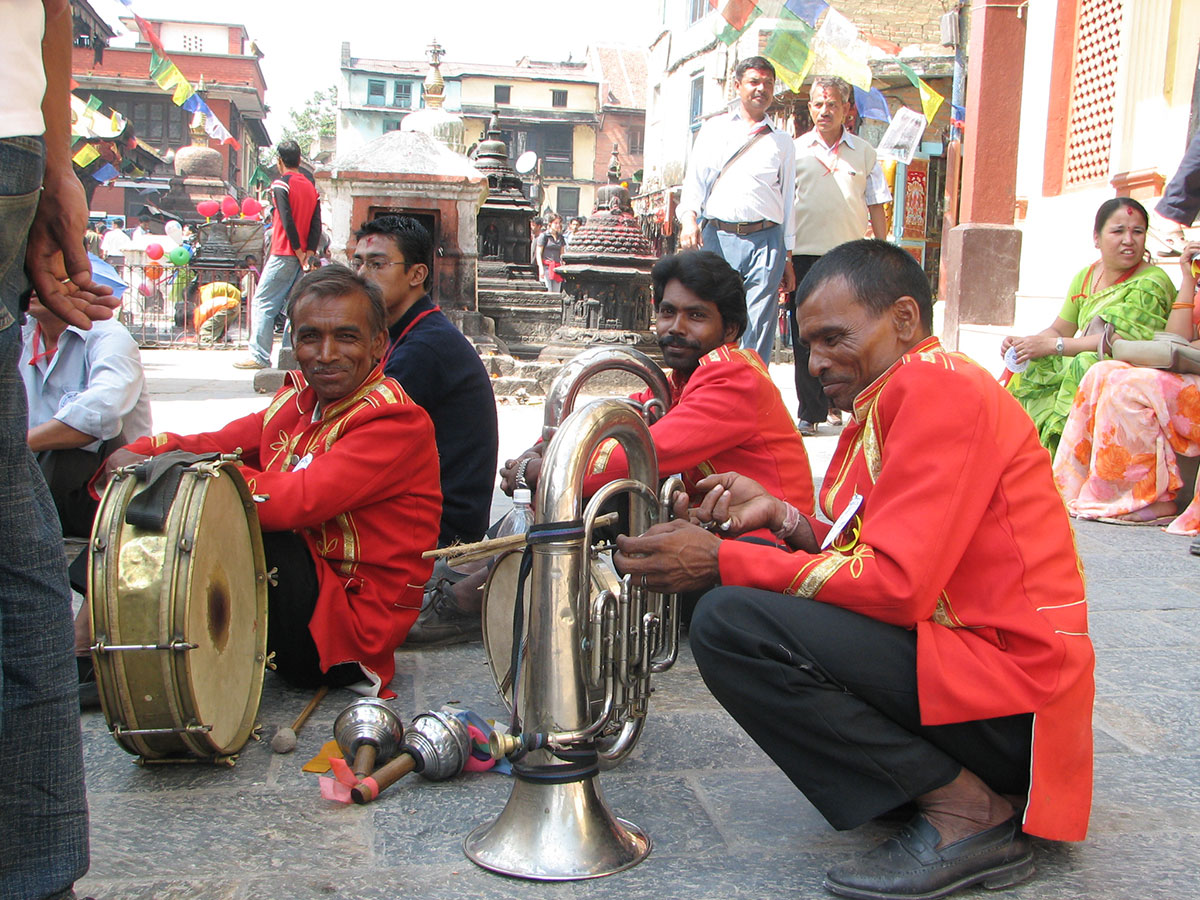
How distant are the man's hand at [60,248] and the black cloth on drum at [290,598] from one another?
42.6 inches

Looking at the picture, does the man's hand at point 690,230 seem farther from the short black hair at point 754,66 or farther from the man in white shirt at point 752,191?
the short black hair at point 754,66

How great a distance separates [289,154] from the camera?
10141 mm

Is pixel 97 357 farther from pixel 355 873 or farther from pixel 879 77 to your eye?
pixel 879 77

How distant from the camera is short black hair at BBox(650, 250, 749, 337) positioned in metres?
3.50

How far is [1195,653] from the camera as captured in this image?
11.8ft

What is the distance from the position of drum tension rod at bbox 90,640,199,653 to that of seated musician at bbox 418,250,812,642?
1116 mm

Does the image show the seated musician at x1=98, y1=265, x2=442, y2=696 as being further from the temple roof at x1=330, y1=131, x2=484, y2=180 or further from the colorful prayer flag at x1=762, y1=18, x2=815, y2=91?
the colorful prayer flag at x1=762, y1=18, x2=815, y2=91

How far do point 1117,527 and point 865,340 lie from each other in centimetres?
391

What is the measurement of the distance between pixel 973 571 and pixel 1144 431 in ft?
13.0

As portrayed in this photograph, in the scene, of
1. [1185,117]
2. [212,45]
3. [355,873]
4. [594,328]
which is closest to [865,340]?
[355,873]

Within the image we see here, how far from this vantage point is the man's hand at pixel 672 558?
2117 millimetres

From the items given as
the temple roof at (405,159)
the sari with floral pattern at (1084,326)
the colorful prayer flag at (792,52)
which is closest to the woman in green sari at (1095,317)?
the sari with floral pattern at (1084,326)

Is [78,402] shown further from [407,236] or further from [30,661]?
[30,661]

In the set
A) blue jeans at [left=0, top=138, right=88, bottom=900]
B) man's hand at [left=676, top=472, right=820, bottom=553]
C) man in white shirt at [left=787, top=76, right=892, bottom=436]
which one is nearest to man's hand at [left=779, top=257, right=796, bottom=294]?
man in white shirt at [left=787, top=76, right=892, bottom=436]
